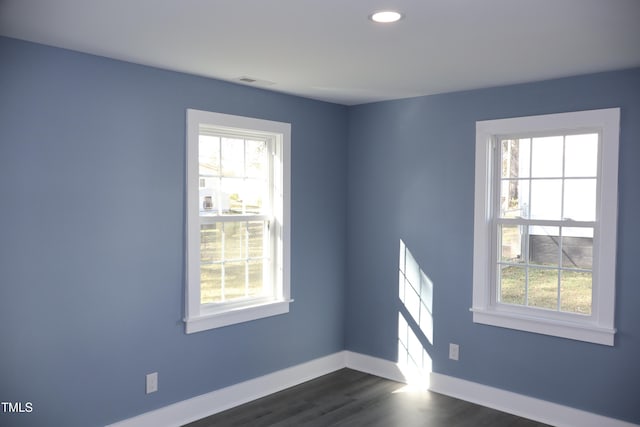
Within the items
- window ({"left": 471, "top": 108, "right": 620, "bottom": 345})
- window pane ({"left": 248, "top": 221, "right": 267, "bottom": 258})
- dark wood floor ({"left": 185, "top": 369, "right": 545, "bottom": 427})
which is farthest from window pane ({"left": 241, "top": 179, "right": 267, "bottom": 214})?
window ({"left": 471, "top": 108, "right": 620, "bottom": 345})

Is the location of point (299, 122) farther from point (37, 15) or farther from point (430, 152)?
point (37, 15)

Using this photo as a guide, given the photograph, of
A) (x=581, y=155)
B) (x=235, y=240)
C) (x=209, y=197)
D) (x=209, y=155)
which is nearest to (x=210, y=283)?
(x=235, y=240)

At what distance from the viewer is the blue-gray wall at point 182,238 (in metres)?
3.07

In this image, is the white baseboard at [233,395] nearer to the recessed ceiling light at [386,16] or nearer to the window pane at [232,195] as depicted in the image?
the window pane at [232,195]

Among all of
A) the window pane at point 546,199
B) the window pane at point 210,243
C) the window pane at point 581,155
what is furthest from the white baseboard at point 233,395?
the window pane at point 581,155

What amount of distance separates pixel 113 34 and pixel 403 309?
10.5 ft

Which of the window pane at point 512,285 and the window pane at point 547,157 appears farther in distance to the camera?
the window pane at point 512,285

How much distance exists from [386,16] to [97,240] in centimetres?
218

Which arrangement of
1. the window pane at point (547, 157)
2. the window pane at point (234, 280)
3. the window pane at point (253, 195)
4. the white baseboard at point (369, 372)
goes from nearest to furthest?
1. the white baseboard at point (369, 372)
2. the window pane at point (547, 157)
3. the window pane at point (234, 280)
4. the window pane at point (253, 195)

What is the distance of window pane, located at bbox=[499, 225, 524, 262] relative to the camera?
418 centimetres

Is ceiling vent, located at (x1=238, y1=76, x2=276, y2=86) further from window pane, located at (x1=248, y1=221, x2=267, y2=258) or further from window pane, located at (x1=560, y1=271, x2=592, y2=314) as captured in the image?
window pane, located at (x1=560, y1=271, x2=592, y2=314)

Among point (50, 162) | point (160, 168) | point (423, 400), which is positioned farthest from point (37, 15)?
point (423, 400)

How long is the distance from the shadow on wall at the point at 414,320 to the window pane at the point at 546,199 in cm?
105

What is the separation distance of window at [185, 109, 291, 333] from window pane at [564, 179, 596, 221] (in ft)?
7.13
